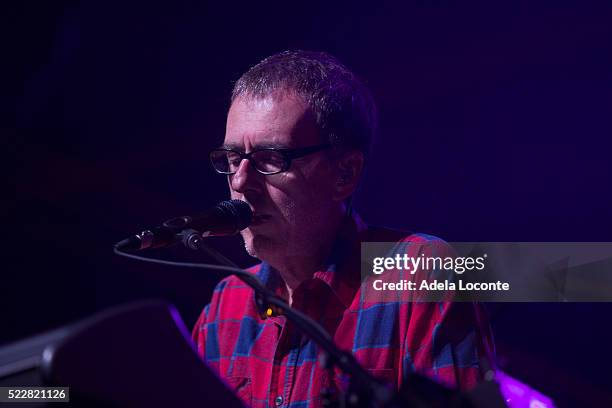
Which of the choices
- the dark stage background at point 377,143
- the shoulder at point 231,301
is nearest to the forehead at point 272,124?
the shoulder at point 231,301

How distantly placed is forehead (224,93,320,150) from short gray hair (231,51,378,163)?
0.10 feet

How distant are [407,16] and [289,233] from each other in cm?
128

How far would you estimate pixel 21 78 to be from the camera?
3145 mm

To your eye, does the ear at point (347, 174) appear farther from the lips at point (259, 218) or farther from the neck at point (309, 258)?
the lips at point (259, 218)

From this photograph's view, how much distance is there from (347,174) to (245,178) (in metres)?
0.42

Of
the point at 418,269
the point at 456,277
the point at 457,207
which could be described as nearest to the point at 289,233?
the point at 418,269

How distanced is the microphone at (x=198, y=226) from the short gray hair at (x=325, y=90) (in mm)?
556

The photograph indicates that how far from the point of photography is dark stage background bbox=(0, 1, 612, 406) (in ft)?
7.41

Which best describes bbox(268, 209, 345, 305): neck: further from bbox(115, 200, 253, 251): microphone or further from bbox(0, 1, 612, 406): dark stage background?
bbox(0, 1, 612, 406): dark stage background

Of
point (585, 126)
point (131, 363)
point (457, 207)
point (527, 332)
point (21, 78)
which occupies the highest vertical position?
point (21, 78)

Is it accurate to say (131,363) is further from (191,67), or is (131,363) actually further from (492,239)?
(191,67)

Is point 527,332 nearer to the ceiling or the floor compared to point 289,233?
nearer to the floor

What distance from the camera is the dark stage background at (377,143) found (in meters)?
2.26

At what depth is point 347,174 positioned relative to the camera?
2096 mm
